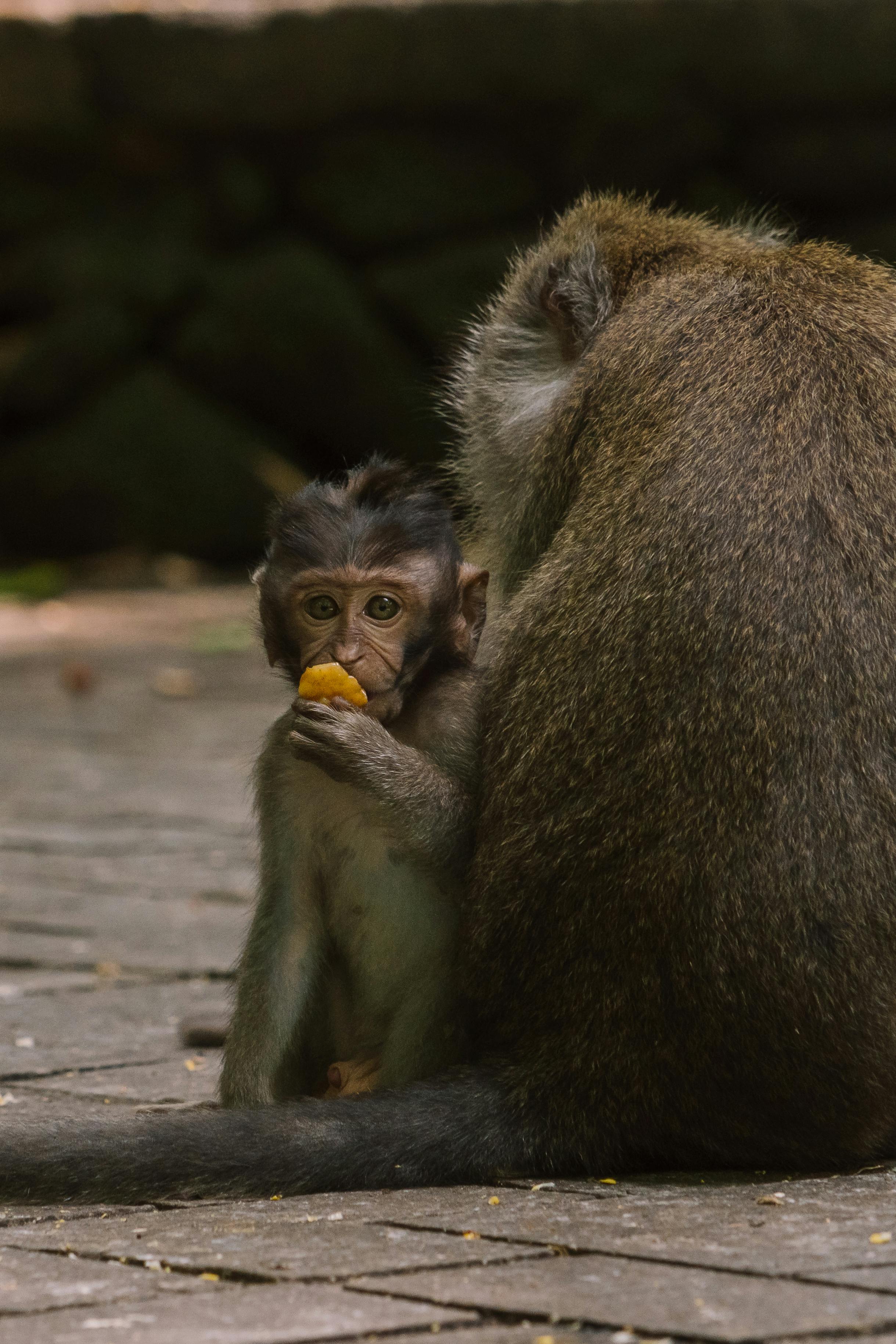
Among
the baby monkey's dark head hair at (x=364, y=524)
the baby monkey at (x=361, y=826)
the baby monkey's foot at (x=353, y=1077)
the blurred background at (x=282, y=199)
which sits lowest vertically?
the baby monkey's foot at (x=353, y=1077)

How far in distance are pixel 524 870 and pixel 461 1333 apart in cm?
108

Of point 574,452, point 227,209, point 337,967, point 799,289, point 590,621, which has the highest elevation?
point 227,209

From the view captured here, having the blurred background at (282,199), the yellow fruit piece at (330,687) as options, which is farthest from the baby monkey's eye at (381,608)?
the blurred background at (282,199)

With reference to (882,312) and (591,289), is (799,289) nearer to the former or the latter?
(882,312)

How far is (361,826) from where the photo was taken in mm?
3303

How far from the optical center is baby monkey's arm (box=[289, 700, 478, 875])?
316 centimetres

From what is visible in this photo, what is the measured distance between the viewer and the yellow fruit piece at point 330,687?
3.22 metres

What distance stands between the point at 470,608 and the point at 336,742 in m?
0.49

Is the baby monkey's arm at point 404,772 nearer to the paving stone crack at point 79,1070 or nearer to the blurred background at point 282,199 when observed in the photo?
the paving stone crack at point 79,1070

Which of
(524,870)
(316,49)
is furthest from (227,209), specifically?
(524,870)

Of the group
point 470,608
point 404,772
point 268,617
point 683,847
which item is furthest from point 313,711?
point 683,847

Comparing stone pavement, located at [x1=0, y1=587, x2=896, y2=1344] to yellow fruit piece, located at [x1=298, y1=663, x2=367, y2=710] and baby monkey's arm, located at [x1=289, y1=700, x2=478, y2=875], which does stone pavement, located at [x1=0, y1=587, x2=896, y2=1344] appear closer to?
baby monkey's arm, located at [x1=289, y1=700, x2=478, y2=875]

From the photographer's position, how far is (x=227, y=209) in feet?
46.2

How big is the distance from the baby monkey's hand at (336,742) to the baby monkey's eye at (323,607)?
0.21 m
